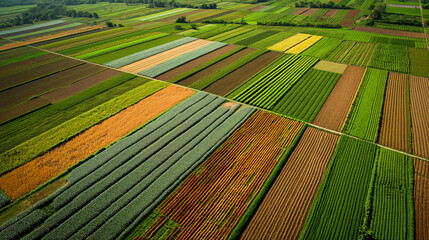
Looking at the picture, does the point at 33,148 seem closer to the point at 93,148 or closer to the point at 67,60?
the point at 93,148

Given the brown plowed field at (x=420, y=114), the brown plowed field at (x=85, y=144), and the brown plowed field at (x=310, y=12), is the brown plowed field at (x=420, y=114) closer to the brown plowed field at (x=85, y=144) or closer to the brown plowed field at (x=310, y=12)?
the brown plowed field at (x=85, y=144)

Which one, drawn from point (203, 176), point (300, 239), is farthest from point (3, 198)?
point (300, 239)

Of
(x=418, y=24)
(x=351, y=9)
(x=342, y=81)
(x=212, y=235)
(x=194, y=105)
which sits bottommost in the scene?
(x=212, y=235)

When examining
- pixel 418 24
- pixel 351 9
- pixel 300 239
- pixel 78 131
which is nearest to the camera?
pixel 300 239

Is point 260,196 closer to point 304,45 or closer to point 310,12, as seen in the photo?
point 304,45

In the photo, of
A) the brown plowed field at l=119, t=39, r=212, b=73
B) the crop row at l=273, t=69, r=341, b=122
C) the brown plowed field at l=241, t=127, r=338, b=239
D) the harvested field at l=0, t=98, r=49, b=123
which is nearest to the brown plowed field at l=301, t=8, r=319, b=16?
the brown plowed field at l=119, t=39, r=212, b=73

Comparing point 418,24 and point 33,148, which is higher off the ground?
point 418,24

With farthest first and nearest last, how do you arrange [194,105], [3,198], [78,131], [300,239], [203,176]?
[194,105] → [78,131] → [203,176] → [3,198] → [300,239]
